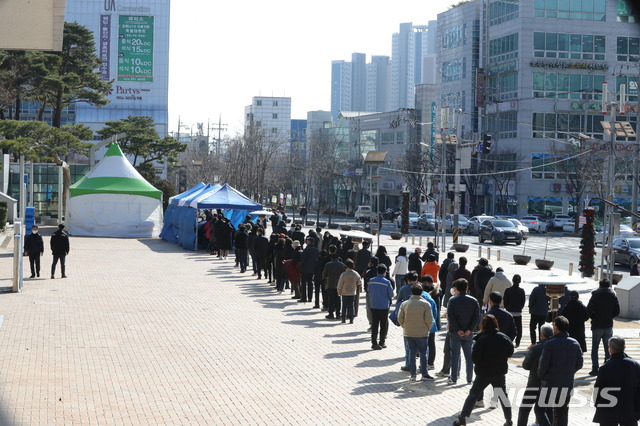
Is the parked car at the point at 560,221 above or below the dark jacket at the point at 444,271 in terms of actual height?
above

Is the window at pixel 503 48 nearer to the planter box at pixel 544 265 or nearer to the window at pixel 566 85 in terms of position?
the window at pixel 566 85

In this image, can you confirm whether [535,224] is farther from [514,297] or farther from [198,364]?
[198,364]

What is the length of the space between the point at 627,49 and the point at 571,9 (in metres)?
6.23

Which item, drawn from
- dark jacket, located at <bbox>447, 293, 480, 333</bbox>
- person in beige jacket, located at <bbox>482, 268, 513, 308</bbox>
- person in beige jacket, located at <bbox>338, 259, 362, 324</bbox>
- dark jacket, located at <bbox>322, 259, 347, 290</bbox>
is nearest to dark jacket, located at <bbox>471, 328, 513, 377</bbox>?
dark jacket, located at <bbox>447, 293, 480, 333</bbox>

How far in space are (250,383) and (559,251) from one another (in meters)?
35.3

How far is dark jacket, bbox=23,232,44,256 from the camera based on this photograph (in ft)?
79.8

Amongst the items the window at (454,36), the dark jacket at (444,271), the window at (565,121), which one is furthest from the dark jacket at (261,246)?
the window at (454,36)

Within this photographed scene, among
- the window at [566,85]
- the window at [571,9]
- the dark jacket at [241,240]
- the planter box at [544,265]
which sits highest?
the window at [571,9]

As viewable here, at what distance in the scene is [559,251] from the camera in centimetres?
4522

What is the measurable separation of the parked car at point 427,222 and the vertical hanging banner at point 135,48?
58.2m

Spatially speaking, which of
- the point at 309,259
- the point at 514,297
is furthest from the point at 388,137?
the point at 514,297

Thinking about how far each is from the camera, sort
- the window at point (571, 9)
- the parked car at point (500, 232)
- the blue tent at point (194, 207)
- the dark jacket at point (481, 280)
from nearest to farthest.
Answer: the dark jacket at point (481, 280) → the blue tent at point (194, 207) → the parked car at point (500, 232) → the window at point (571, 9)

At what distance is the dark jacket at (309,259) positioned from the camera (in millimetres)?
20891

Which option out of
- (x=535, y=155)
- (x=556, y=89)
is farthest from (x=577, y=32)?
(x=535, y=155)
